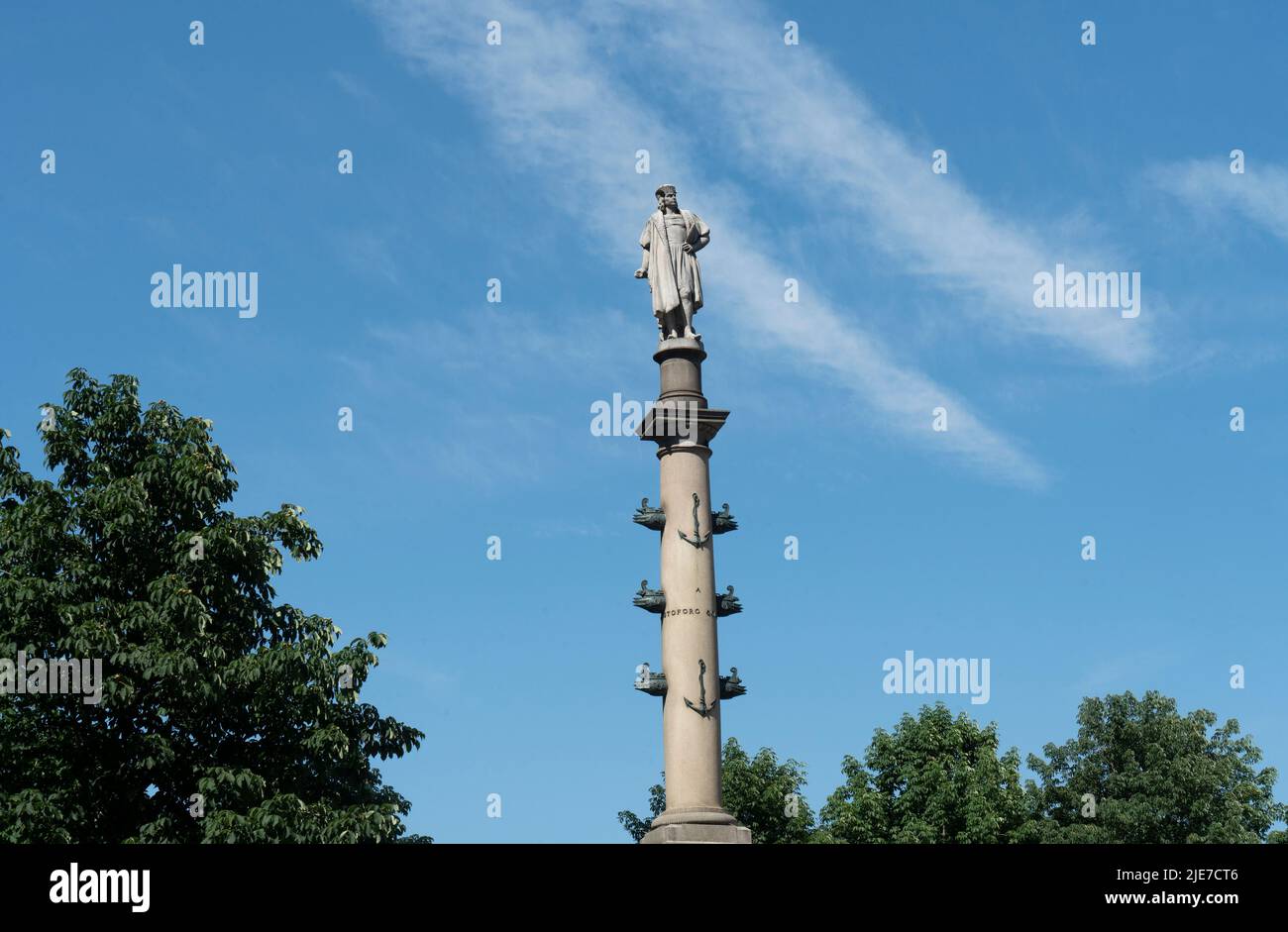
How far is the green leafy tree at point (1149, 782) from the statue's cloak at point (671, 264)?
29.7 metres

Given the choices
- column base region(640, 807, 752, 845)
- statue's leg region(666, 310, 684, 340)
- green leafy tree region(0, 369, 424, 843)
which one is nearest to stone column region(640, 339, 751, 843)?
column base region(640, 807, 752, 845)

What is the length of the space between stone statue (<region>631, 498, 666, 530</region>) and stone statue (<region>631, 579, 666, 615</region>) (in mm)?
844

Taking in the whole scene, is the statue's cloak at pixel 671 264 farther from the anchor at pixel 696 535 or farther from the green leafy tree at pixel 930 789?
the green leafy tree at pixel 930 789

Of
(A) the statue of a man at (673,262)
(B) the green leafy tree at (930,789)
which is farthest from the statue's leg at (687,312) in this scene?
(B) the green leafy tree at (930,789)

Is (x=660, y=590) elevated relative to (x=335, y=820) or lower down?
elevated

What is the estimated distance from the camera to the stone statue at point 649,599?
70.7ft

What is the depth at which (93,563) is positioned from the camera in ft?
84.9

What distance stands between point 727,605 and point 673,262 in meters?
5.27

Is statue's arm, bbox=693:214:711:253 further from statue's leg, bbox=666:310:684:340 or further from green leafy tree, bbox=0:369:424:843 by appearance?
green leafy tree, bbox=0:369:424:843

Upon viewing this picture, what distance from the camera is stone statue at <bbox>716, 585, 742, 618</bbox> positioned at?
21.7 m
